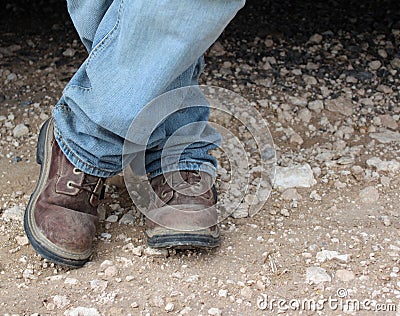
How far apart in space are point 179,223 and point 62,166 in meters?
0.26

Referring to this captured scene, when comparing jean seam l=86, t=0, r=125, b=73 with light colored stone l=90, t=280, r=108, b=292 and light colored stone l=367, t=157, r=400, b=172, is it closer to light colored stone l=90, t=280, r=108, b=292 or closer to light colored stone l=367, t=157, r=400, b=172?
light colored stone l=90, t=280, r=108, b=292

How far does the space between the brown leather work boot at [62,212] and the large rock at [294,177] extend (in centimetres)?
44

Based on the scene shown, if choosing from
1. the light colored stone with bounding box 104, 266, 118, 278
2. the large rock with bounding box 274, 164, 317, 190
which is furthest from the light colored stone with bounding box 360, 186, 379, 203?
the light colored stone with bounding box 104, 266, 118, 278

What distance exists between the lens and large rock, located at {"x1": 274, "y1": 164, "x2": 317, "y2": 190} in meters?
1.55

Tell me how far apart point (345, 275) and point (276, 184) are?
1.15 ft

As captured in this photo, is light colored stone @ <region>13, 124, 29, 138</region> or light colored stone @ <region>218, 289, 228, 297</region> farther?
light colored stone @ <region>13, 124, 29, 138</region>

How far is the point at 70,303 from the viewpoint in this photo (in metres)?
1.19

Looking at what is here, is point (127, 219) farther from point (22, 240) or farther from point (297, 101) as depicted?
point (297, 101)

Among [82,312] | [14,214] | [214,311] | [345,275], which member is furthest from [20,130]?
[345,275]

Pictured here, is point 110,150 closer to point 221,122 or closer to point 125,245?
point 125,245

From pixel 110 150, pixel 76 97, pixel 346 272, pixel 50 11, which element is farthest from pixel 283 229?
pixel 50 11

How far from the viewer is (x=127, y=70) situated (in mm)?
1165

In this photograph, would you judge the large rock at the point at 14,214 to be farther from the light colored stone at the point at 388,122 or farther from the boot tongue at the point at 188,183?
the light colored stone at the point at 388,122

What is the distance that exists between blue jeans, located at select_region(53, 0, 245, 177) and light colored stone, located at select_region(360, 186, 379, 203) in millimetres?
388
